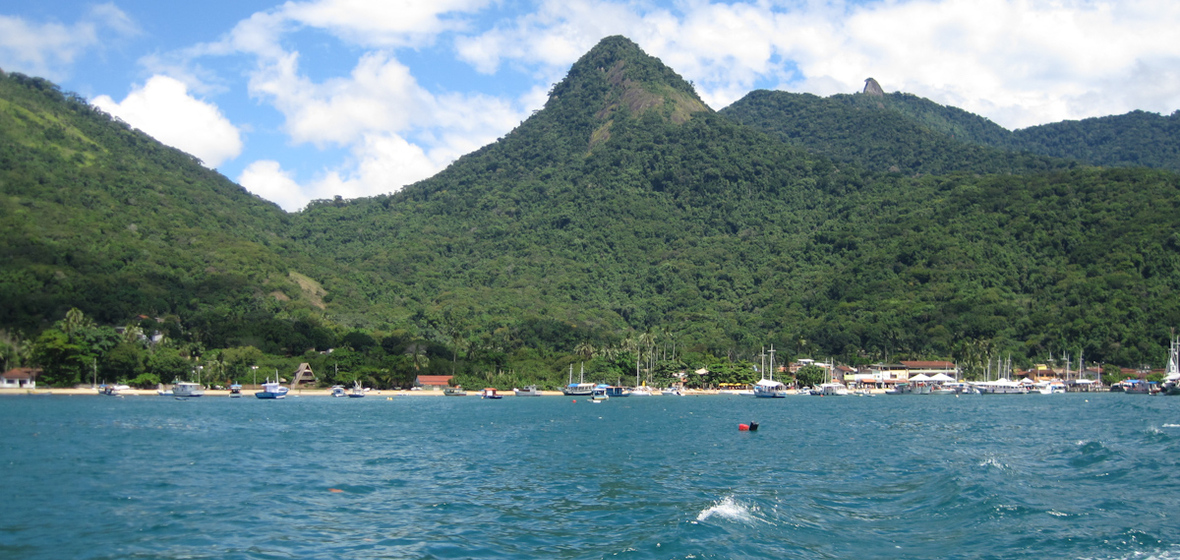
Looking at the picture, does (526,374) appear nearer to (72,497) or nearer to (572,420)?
(572,420)

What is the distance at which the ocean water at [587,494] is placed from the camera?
21984mm

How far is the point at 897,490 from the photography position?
3048 cm

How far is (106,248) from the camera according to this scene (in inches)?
5965

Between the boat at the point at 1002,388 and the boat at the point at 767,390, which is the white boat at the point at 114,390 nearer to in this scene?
the boat at the point at 767,390

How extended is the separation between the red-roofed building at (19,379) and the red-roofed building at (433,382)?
156 ft

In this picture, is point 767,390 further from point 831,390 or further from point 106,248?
point 106,248

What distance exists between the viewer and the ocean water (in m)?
22.0

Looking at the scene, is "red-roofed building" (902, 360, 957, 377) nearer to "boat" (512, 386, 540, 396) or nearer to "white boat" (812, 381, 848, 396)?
"white boat" (812, 381, 848, 396)

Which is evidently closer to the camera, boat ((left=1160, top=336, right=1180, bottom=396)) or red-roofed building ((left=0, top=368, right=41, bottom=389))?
red-roofed building ((left=0, top=368, right=41, bottom=389))

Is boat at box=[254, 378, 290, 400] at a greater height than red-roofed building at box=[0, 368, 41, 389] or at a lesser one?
lesser

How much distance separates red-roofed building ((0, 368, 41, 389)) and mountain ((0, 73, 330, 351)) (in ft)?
34.9

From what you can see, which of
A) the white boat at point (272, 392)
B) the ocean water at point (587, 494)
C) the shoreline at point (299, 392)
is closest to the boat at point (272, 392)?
the white boat at point (272, 392)

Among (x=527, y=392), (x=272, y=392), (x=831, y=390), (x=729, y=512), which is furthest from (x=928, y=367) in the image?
(x=729, y=512)

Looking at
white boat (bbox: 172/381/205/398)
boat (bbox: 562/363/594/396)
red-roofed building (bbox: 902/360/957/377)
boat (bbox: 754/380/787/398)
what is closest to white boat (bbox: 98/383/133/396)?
white boat (bbox: 172/381/205/398)
